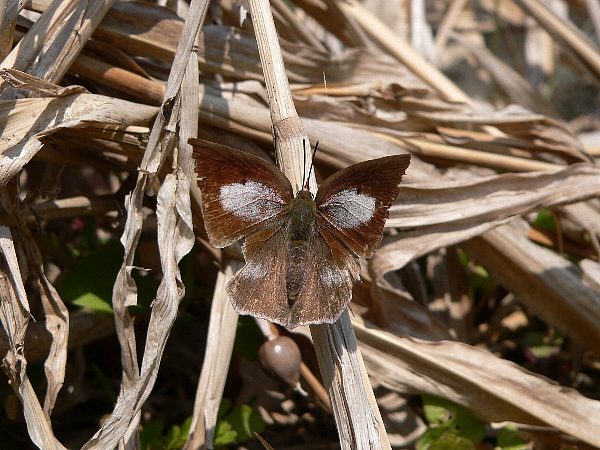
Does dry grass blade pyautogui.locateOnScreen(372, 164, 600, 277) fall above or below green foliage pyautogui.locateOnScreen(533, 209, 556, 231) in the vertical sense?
above

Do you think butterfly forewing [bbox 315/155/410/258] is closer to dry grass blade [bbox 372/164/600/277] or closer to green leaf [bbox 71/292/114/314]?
dry grass blade [bbox 372/164/600/277]

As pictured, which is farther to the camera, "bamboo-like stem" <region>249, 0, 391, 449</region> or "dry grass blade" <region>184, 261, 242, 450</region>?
"dry grass blade" <region>184, 261, 242, 450</region>

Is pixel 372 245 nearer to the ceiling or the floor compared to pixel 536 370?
nearer to the ceiling

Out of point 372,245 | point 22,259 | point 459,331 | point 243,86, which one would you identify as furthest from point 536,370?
point 22,259

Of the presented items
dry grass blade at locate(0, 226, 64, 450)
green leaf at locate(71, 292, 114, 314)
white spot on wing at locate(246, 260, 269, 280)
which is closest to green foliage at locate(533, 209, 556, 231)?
white spot on wing at locate(246, 260, 269, 280)

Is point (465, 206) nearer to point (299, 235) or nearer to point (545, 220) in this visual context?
point (545, 220)

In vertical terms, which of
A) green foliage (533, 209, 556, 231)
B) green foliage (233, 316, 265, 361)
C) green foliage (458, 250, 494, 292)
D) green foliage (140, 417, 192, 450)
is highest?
green foliage (533, 209, 556, 231)

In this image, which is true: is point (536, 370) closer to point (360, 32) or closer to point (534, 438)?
point (534, 438)
